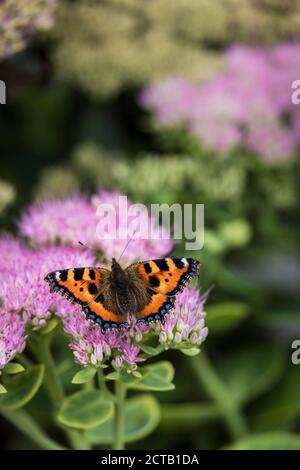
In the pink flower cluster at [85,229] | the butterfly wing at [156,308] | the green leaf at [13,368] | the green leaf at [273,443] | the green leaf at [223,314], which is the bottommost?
the green leaf at [273,443]

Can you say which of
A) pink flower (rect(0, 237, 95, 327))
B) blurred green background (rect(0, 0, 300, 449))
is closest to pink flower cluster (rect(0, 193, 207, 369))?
pink flower (rect(0, 237, 95, 327))

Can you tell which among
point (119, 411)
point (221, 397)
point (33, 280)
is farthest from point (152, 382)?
point (221, 397)

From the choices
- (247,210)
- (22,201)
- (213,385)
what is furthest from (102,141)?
(213,385)

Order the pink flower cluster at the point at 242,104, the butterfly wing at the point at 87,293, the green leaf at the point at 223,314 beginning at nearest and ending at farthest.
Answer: the butterfly wing at the point at 87,293 < the green leaf at the point at 223,314 < the pink flower cluster at the point at 242,104

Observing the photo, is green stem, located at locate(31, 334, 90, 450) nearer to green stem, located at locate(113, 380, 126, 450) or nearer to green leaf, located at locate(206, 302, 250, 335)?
green stem, located at locate(113, 380, 126, 450)

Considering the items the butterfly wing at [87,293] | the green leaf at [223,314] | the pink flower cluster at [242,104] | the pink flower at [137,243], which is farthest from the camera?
the pink flower cluster at [242,104]

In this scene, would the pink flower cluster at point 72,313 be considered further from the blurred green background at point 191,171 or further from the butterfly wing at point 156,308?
the blurred green background at point 191,171

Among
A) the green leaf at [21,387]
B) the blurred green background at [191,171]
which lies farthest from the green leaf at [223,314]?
the green leaf at [21,387]

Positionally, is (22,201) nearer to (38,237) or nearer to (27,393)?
(38,237)
